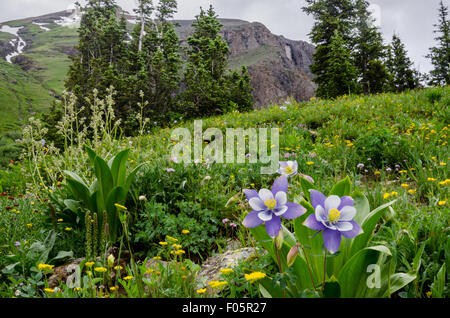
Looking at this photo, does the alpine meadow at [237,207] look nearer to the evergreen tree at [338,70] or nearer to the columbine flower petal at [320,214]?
the columbine flower petal at [320,214]

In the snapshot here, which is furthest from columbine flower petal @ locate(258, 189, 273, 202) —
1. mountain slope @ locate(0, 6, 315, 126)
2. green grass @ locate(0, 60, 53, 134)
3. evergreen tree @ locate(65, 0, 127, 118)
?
green grass @ locate(0, 60, 53, 134)

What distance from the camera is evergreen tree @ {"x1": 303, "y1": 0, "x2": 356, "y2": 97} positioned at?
21.4 metres

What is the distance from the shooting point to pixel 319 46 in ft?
71.4

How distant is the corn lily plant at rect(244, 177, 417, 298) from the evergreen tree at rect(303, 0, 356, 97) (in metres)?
Result: 21.2

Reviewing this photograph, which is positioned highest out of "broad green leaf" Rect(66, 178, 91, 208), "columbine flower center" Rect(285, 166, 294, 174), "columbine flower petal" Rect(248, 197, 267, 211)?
"columbine flower center" Rect(285, 166, 294, 174)

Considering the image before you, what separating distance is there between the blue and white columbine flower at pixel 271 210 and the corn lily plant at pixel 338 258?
0.08 m

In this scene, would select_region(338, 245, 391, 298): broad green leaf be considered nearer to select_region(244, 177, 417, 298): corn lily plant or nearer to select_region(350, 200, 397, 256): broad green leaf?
select_region(244, 177, 417, 298): corn lily plant

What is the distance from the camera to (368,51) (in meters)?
24.7

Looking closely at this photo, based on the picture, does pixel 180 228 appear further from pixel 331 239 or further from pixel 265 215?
pixel 331 239

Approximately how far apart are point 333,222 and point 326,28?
2481 cm

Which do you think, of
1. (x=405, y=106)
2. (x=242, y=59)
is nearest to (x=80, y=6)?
(x=405, y=106)

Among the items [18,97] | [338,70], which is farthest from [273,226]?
[18,97]

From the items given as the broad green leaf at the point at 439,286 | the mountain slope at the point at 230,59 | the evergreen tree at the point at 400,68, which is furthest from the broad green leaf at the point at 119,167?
the evergreen tree at the point at 400,68

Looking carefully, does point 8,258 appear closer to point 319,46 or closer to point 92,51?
point 319,46
